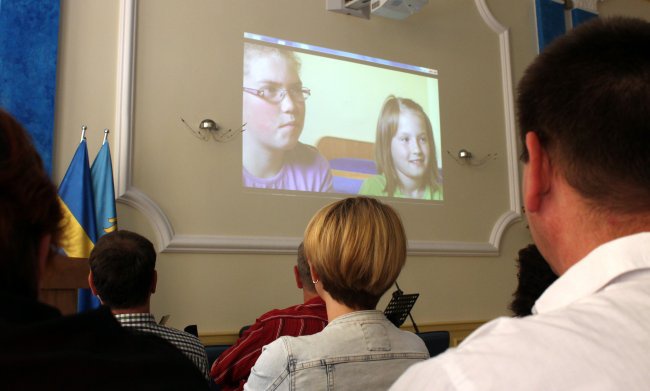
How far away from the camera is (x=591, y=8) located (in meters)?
5.90

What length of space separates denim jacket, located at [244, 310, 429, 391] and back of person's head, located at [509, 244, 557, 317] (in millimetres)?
380

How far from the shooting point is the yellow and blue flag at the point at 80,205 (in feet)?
10.8

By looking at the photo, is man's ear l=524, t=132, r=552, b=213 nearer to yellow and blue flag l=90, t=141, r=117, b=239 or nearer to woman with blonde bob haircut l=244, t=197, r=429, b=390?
woman with blonde bob haircut l=244, t=197, r=429, b=390

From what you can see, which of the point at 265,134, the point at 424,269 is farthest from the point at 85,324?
the point at 424,269

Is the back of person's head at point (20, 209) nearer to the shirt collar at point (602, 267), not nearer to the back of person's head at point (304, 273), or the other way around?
the shirt collar at point (602, 267)

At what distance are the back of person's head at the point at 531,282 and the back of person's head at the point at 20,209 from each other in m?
1.40

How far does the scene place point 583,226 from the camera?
Answer: 754 mm

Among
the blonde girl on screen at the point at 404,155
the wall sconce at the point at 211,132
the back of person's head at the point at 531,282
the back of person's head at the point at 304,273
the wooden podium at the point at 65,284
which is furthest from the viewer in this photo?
the blonde girl on screen at the point at 404,155

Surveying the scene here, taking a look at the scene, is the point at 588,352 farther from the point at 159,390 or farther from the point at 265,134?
the point at 265,134

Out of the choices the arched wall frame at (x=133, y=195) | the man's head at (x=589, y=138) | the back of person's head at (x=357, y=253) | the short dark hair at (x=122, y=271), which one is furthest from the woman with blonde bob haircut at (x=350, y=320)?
the arched wall frame at (x=133, y=195)

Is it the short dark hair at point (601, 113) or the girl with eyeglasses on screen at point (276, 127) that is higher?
the girl with eyeglasses on screen at point (276, 127)

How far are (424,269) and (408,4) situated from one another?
201 centimetres

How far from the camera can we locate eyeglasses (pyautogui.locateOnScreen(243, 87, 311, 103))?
4.20 meters

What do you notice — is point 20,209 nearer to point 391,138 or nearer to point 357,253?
point 357,253
